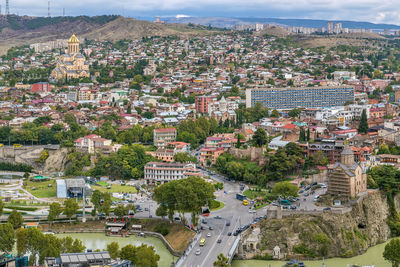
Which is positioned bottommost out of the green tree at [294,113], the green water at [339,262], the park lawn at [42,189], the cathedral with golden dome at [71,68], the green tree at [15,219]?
the park lawn at [42,189]

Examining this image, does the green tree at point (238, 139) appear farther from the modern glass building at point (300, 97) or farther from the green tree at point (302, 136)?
the modern glass building at point (300, 97)

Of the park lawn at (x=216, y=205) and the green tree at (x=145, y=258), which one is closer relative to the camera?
the green tree at (x=145, y=258)

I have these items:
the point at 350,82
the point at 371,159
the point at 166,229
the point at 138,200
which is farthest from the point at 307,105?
the point at 166,229

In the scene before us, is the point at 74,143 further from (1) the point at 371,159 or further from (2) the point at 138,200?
(1) the point at 371,159

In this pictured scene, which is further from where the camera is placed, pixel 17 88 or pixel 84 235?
pixel 17 88

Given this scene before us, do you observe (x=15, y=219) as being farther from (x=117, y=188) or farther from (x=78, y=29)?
(x=78, y=29)

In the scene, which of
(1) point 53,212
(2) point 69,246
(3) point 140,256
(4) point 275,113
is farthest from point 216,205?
(4) point 275,113

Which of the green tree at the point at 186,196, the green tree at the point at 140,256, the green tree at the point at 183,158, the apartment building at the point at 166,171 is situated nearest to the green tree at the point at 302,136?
the green tree at the point at 183,158
